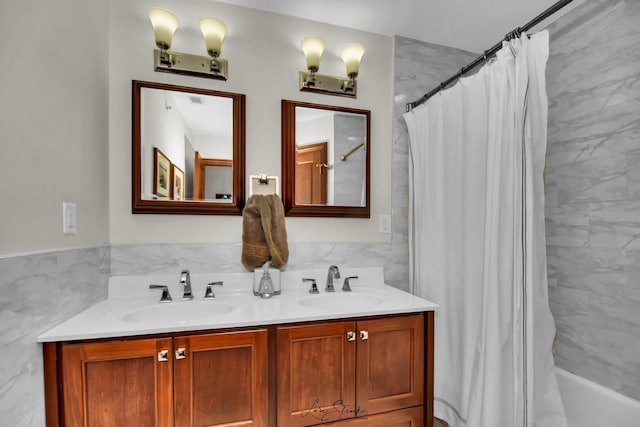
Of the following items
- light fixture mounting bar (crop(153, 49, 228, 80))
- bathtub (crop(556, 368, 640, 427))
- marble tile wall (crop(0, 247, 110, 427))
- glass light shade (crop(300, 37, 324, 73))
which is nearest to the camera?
marble tile wall (crop(0, 247, 110, 427))

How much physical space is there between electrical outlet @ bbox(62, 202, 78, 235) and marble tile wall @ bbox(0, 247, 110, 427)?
8 cm

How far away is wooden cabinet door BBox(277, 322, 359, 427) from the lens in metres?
1.17

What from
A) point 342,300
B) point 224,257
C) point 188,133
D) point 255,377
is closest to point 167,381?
point 255,377

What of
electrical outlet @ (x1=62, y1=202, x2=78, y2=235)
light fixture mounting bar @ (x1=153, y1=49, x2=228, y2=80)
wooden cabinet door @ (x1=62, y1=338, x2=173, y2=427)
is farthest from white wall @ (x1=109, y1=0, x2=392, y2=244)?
wooden cabinet door @ (x1=62, y1=338, x2=173, y2=427)

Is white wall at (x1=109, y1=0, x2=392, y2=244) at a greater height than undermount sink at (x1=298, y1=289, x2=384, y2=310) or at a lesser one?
greater

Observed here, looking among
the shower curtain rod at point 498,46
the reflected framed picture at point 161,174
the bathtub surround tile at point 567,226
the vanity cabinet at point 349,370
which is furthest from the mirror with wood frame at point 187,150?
the bathtub surround tile at point 567,226

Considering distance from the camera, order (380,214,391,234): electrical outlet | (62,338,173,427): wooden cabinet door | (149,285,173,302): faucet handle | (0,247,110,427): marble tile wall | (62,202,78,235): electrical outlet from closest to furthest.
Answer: (0,247,110,427): marble tile wall < (62,338,173,427): wooden cabinet door < (62,202,78,235): electrical outlet < (149,285,173,302): faucet handle < (380,214,391,234): electrical outlet

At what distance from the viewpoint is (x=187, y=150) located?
1.57 metres

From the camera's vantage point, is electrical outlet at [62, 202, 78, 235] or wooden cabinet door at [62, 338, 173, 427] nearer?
wooden cabinet door at [62, 338, 173, 427]

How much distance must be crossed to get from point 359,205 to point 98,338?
1.37 meters

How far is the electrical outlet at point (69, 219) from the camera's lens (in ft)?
3.66

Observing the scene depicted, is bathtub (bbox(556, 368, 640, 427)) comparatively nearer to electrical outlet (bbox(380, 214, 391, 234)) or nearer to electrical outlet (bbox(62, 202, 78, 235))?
electrical outlet (bbox(380, 214, 391, 234))

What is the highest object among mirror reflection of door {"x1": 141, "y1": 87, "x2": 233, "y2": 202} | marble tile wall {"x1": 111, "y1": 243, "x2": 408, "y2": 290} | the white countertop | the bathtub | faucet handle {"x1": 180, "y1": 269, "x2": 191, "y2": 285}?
mirror reflection of door {"x1": 141, "y1": 87, "x2": 233, "y2": 202}

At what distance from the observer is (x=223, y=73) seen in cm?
160
